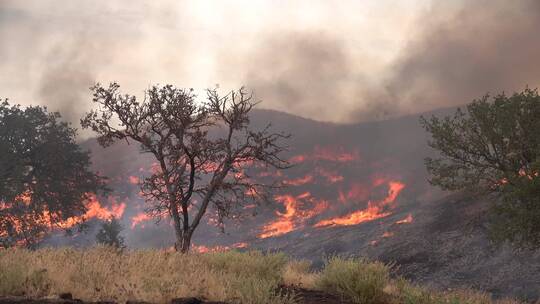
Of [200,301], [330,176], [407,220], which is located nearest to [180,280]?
[200,301]

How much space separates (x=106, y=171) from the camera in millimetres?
133000

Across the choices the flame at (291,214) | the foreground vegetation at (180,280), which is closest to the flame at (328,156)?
the flame at (291,214)

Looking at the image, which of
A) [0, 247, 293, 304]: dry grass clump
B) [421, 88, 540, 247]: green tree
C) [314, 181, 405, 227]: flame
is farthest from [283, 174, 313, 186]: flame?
[0, 247, 293, 304]: dry grass clump

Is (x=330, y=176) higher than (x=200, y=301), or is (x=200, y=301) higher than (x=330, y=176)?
(x=330, y=176)

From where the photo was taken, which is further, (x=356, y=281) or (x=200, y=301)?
(x=356, y=281)

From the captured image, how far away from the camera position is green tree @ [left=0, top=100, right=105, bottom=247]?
37.2 m

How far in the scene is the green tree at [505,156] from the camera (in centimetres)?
1966

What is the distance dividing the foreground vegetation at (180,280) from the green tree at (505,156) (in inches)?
361

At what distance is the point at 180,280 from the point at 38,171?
3379 centimetres

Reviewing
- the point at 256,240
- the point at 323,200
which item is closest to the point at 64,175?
the point at 256,240

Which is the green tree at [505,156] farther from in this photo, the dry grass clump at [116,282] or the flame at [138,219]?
the flame at [138,219]

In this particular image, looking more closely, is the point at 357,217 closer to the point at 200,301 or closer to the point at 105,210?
the point at 105,210

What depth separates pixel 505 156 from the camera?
2250 centimetres

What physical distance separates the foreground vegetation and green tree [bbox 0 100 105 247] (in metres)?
26.8
